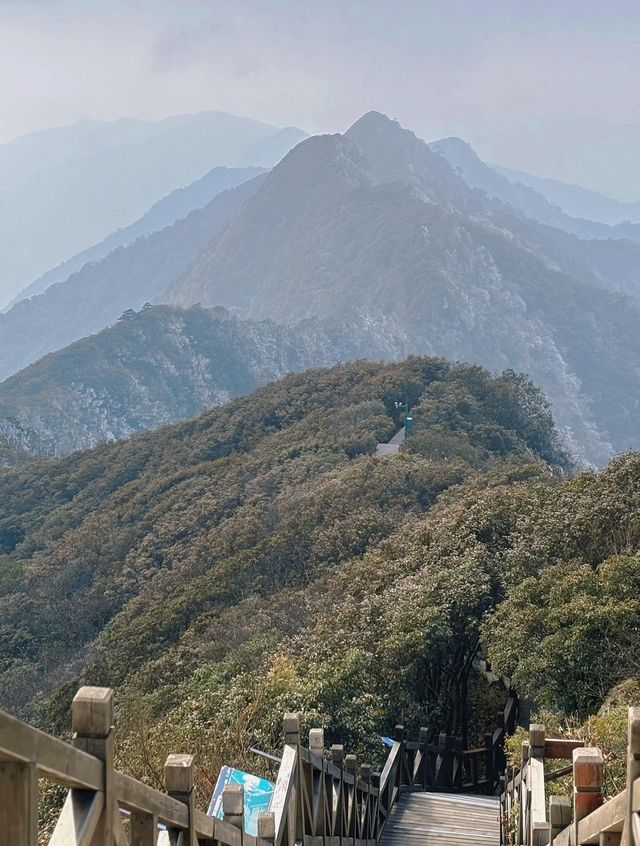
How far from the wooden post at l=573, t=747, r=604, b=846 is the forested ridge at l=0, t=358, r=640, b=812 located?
6.75 meters

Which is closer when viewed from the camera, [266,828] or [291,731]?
[266,828]

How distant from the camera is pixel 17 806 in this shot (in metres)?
2.20

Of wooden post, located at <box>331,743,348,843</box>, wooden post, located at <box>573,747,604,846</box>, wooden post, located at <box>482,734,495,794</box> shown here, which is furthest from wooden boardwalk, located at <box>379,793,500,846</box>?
wooden post, located at <box>573,747,604,846</box>

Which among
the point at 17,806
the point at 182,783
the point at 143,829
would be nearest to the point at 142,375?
the point at 182,783

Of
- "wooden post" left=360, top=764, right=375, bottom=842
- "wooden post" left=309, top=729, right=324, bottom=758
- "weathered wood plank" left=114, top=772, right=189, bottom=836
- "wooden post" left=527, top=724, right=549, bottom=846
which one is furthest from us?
"wooden post" left=360, top=764, right=375, bottom=842

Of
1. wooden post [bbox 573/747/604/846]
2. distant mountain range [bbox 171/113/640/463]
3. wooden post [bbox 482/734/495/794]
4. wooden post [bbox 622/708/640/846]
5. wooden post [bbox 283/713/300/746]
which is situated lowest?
wooden post [bbox 482/734/495/794]

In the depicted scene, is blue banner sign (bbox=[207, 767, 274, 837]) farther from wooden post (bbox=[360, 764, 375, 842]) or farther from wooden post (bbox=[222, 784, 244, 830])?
wooden post (bbox=[360, 764, 375, 842])

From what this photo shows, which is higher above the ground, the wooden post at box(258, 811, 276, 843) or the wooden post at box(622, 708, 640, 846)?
→ the wooden post at box(622, 708, 640, 846)

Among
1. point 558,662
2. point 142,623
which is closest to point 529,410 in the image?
point 142,623

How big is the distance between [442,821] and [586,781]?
8.31 meters

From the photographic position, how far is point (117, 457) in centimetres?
5722

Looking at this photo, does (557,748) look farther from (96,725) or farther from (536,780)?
(96,725)

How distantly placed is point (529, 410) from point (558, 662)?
126 ft

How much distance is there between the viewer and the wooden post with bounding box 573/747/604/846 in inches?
133
